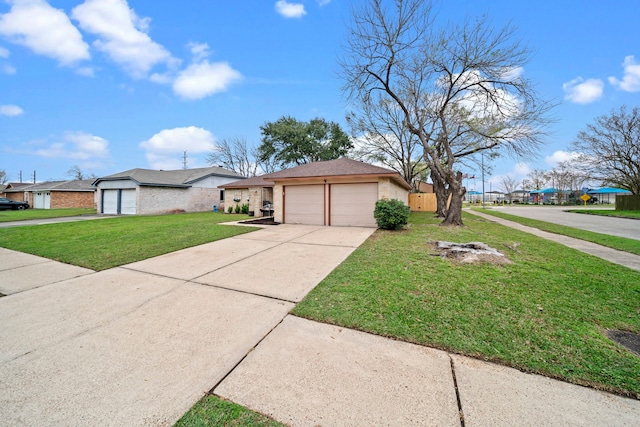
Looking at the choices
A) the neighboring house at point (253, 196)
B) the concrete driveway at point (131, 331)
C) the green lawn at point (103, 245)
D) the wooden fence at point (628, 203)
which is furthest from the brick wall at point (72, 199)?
the wooden fence at point (628, 203)

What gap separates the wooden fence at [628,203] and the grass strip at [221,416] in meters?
35.0

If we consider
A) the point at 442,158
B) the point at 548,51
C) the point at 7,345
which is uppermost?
the point at 548,51

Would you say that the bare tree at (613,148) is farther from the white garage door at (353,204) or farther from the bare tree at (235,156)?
the bare tree at (235,156)

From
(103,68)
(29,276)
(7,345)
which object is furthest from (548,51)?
(103,68)

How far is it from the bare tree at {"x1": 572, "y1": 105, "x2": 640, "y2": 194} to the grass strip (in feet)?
107

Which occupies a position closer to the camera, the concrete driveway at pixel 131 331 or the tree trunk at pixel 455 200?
the concrete driveway at pixel 131 331

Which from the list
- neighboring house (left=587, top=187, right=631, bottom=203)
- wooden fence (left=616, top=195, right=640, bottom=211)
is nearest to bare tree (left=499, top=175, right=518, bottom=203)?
neighboring house (left=587, top=187, right=631, bottom=203)

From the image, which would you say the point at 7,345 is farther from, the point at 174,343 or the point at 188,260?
the point at 188,260

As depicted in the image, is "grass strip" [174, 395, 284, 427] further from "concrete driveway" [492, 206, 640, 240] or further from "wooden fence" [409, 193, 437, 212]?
"wooden fence" [409, 193, 437, 212]

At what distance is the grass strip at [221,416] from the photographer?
5.15 feet

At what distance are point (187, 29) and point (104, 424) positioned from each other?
45.2ft

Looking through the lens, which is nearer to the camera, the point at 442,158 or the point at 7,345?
the point at 7,345

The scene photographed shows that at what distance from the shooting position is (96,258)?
571cm

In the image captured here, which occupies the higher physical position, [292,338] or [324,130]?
[324,130]
